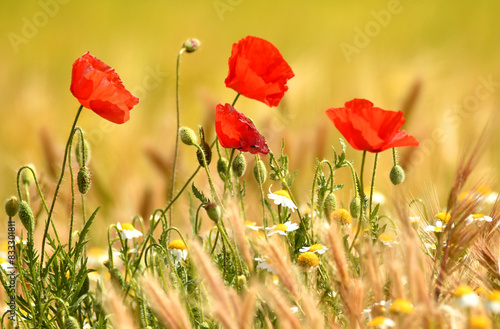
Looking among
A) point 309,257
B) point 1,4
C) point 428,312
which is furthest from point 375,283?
point 1,4

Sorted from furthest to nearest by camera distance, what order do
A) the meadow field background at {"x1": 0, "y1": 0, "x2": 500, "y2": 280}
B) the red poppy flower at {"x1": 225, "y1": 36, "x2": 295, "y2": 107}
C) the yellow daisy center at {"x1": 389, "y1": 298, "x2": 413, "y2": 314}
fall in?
1. the meadow field background at {"x1": 0, "y1": 0, "x2": 500, "y2": 280}
2. the red poppy flower at {"x1": 225, "y1": 36, "x2": 295, "y2": 107}
3. the yellow daisy center at {"x1": 389, "y1": 298, "x2": 413, "y2": 314}

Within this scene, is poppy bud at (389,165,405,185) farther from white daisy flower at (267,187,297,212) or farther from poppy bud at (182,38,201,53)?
poppy bud at (182,38,201,53)

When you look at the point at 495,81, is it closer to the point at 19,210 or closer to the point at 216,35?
the point at 216,35

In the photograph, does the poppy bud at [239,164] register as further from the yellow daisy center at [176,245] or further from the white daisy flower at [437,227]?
the white daisy flower at [437,227]

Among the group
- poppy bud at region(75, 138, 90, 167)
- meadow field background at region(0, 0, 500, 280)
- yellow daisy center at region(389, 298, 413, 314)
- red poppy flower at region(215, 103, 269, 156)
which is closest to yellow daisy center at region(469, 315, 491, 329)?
yellow daisy center at region(389, 298, 413, 314)

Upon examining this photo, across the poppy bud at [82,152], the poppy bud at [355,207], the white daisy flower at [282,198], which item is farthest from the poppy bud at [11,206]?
the poppy bud at [355,207]

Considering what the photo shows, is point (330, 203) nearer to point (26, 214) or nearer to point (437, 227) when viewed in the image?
point (437, 227)
